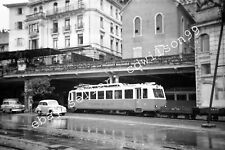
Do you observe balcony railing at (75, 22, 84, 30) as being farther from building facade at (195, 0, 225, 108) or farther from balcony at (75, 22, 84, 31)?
building facade at (195, 0, 225, 108)

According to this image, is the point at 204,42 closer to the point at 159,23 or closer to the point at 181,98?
the point at 181,98

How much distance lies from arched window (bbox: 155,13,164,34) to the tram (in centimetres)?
1460

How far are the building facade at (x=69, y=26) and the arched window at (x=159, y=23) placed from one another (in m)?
14.6

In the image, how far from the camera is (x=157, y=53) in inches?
1599

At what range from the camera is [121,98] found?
1139 inches

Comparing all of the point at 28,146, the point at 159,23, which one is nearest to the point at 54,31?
the point at 159,23

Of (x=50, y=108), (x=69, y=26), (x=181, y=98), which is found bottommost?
(x=50, y=108)

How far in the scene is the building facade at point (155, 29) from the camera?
39.6 meters

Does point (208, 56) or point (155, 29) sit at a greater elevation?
point (155, 29)

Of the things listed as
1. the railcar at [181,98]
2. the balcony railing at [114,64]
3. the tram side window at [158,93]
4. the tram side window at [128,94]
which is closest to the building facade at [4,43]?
the balcony railing at [114,64]

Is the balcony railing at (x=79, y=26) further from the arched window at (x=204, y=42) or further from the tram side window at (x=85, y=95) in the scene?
the arched window at (x=204, y=42)

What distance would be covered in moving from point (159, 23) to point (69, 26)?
2066cm

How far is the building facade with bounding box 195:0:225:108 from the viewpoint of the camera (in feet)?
83.3

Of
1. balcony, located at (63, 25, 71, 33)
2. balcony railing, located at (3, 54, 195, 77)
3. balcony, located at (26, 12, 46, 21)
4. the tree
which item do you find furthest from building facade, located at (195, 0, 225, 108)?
balcony, located at (26, 12, 46, 21)
